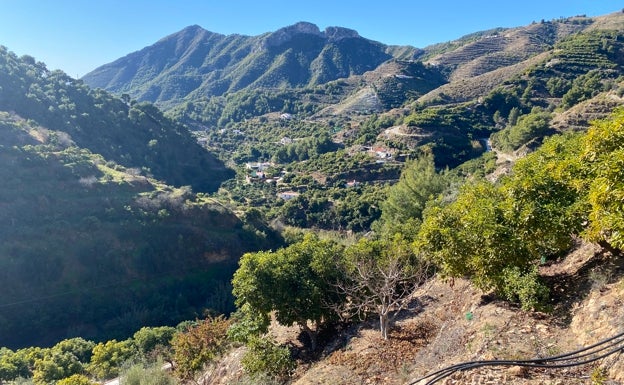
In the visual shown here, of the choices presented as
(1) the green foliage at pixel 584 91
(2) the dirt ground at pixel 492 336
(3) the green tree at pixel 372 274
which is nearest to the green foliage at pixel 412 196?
(3) the green tree at pixel 372 274

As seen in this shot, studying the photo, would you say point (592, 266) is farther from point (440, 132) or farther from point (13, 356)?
point (440, 132)

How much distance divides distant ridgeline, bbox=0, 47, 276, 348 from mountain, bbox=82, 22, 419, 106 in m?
125

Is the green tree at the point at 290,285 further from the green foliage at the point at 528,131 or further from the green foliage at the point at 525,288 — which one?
the green foliage at the point at 528,131

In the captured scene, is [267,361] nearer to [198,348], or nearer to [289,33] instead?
[198,348]

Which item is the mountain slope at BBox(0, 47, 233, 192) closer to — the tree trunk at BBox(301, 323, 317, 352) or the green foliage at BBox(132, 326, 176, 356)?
the green foliage at BBox(132, 326, 176, 356)

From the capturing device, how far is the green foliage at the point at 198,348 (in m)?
13.6

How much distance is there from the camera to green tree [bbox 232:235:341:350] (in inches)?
496

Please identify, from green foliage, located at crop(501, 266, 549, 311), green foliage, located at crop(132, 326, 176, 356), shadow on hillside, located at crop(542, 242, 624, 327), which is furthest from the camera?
green foliage, located at crop(132, 326, 176, 356)

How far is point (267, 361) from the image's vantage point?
1115 cm

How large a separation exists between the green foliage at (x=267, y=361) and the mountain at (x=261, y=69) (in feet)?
511

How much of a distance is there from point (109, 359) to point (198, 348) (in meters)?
9.74

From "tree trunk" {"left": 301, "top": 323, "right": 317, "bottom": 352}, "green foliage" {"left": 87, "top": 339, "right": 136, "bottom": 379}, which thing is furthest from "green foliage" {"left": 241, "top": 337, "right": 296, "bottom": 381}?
"green foliage" {"left": 87, "top": 339, "right": 136, "bottom": 379}

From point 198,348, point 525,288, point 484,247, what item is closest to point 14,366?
point 198,348

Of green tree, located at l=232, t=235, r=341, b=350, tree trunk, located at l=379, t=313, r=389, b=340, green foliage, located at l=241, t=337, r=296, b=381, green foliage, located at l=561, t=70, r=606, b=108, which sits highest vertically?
green foliage, located at l=561, t=70, r=606, b=108
